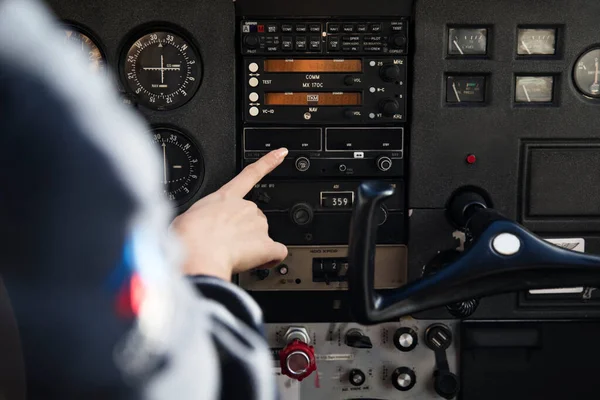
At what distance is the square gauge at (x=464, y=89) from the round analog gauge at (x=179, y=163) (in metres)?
0.71

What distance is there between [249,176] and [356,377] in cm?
69

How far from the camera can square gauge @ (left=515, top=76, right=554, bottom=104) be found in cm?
174

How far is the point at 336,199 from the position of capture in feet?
5.78

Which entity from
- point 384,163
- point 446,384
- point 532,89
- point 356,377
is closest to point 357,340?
point 356,377

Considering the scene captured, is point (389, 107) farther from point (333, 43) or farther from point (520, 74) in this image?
point (520, 74)

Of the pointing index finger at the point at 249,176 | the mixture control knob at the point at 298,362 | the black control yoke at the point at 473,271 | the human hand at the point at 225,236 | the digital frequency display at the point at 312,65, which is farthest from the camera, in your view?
the digital frequency display at the point at 312,65

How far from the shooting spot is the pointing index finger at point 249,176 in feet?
4.33

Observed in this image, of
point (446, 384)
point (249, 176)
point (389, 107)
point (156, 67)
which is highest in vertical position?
point (156, 67)

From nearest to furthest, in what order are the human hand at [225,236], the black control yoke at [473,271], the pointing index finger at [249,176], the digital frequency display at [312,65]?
the human hand at [225,236]
the black control yoke at [473,271]
the pointing index finger at [249,176]
the digital frequency display at [312,65]

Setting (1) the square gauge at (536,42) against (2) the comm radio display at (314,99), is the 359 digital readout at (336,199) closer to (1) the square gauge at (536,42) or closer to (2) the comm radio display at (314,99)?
(2) the comm radio display at (314,99)

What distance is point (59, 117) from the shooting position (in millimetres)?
569

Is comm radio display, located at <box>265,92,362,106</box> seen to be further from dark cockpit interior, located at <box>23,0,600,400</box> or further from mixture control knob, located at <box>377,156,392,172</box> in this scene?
mixture control knob, located at <box>377,156,392,172</box>

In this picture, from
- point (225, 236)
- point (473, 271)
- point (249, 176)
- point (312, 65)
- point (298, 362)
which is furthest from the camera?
point (312, 65)

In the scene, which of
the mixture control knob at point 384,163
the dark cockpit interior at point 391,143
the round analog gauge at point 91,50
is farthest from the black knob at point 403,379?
the round analog gauge at point 91,50
